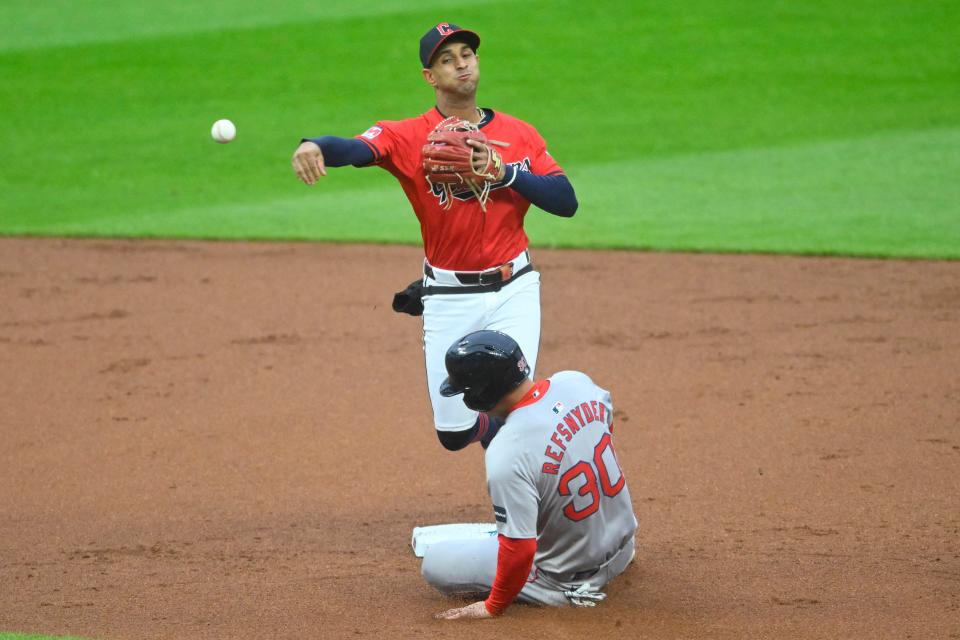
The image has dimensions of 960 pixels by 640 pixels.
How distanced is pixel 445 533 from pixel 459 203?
1443 mm

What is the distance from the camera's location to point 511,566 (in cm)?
432

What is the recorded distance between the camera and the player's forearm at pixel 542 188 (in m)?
5.12

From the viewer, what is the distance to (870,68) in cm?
1800

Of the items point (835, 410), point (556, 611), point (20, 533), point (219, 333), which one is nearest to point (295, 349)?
point (219, 333)

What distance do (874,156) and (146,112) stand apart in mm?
9634

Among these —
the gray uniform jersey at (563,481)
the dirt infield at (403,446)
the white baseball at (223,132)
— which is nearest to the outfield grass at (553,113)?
the dirt infield at (403,446)

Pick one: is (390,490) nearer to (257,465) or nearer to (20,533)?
(257,465)

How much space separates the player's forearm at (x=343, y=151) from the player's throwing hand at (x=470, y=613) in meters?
1.85

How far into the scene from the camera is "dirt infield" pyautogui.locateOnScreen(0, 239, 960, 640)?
4.75m

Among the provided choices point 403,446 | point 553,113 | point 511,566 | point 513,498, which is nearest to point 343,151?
point 513,498

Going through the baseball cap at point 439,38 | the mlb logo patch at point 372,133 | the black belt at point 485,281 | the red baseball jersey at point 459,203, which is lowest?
the black belt at point 485,281

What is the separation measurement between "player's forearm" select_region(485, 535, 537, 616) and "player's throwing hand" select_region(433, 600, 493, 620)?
8 centimetres

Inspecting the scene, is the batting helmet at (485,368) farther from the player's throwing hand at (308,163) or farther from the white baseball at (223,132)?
the white baseball at (223,132)

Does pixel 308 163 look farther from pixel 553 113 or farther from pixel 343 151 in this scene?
pixel 553 113
